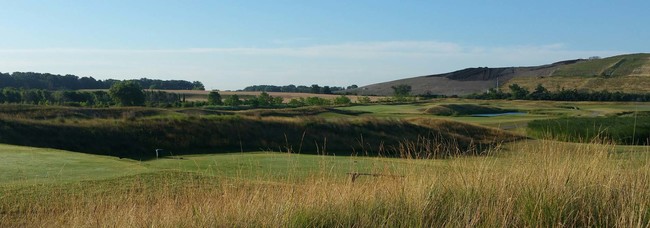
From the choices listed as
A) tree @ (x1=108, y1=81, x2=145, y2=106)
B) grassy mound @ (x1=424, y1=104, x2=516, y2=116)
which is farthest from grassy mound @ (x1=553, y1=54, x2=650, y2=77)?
tree @ (x1=108, y1=81, x2=145, y2=106)

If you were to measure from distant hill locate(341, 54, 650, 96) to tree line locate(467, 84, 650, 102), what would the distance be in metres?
6.22

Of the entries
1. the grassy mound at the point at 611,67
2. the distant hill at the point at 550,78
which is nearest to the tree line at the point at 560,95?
the distant hill at the point at 550,78

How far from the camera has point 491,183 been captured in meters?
6.29

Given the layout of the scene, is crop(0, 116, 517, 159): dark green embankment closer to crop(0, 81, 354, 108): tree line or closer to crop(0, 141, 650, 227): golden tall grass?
crop(0, 141, 650, 227): golden tall grass

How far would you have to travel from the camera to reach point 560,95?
93750 millimetres

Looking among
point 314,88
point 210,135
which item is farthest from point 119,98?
point 314,88

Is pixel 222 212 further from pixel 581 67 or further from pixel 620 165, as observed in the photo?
pixel 581 67

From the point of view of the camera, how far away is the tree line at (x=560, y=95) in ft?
291

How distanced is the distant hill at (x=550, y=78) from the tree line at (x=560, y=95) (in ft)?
20.4

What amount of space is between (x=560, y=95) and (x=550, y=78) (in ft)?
84.2

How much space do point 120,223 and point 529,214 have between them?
11.3 feet

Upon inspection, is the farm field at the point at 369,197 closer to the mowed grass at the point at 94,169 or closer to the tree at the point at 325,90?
the mowed grass at the point at 94,169

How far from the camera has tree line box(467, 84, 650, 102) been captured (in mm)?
88625

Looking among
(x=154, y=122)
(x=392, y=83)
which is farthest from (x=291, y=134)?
(x=392, y=83)
